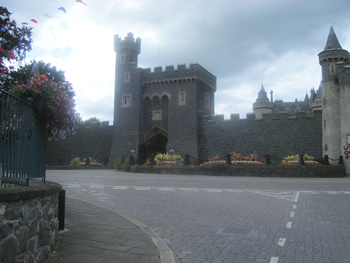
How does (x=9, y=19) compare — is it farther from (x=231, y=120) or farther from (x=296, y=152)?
(x=296, y=152)

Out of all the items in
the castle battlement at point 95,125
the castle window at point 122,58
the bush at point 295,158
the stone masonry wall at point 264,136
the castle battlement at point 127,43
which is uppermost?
the castle battlement at point 127,43

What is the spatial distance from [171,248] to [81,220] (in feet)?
8.26

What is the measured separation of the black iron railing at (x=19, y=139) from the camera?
3.89 m

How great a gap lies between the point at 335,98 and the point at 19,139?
975 inches

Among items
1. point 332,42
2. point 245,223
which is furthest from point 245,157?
point 245,223

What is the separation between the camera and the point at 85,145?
38031mm

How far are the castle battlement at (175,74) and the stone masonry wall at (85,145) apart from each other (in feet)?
26.1

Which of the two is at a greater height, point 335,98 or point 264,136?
point 335,98

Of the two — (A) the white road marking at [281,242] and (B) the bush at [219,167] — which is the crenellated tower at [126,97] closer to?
(B) the bush at [219,167]

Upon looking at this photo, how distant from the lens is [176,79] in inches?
1288

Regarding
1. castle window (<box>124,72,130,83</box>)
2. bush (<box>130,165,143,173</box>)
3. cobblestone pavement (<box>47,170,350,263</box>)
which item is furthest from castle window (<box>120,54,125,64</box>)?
cobblestone pavement (<box>47,170,350,263</box>)

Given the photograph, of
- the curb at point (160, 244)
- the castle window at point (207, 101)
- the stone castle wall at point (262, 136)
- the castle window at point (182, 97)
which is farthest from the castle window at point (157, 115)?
the curb at point (160, 244)

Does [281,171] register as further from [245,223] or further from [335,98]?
[245,223]

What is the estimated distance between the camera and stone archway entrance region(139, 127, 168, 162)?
33719mm
